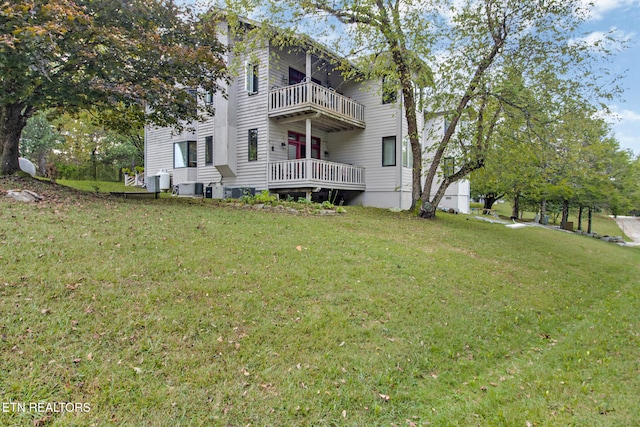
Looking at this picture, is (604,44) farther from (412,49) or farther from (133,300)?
(133,300)

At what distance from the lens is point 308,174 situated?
43.5 ft

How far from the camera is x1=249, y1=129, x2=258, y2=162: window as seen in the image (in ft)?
48.7

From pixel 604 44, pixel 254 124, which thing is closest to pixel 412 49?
pixel 604 44

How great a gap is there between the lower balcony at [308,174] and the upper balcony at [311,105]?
1.94m

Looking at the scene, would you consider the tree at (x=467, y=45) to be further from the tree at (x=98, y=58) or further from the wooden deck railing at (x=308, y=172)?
the wooden deck railing at (x=308, y=172)

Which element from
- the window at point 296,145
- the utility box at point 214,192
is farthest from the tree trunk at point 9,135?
the window at point 296,145

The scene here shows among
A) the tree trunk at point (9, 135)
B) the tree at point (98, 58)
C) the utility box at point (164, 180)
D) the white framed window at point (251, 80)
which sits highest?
the white framed window at point (251, 80)

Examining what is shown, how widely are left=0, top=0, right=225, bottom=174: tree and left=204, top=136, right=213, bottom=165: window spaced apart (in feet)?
15.7

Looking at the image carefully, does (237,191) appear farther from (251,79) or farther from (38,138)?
(38,138)

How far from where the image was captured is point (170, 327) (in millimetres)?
3521

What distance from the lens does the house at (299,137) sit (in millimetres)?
13836

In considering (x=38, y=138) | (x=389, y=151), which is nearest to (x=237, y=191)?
(x=389, y=151)

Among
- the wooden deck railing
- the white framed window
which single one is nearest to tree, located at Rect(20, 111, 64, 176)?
the white framed window

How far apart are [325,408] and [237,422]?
0.72 m
